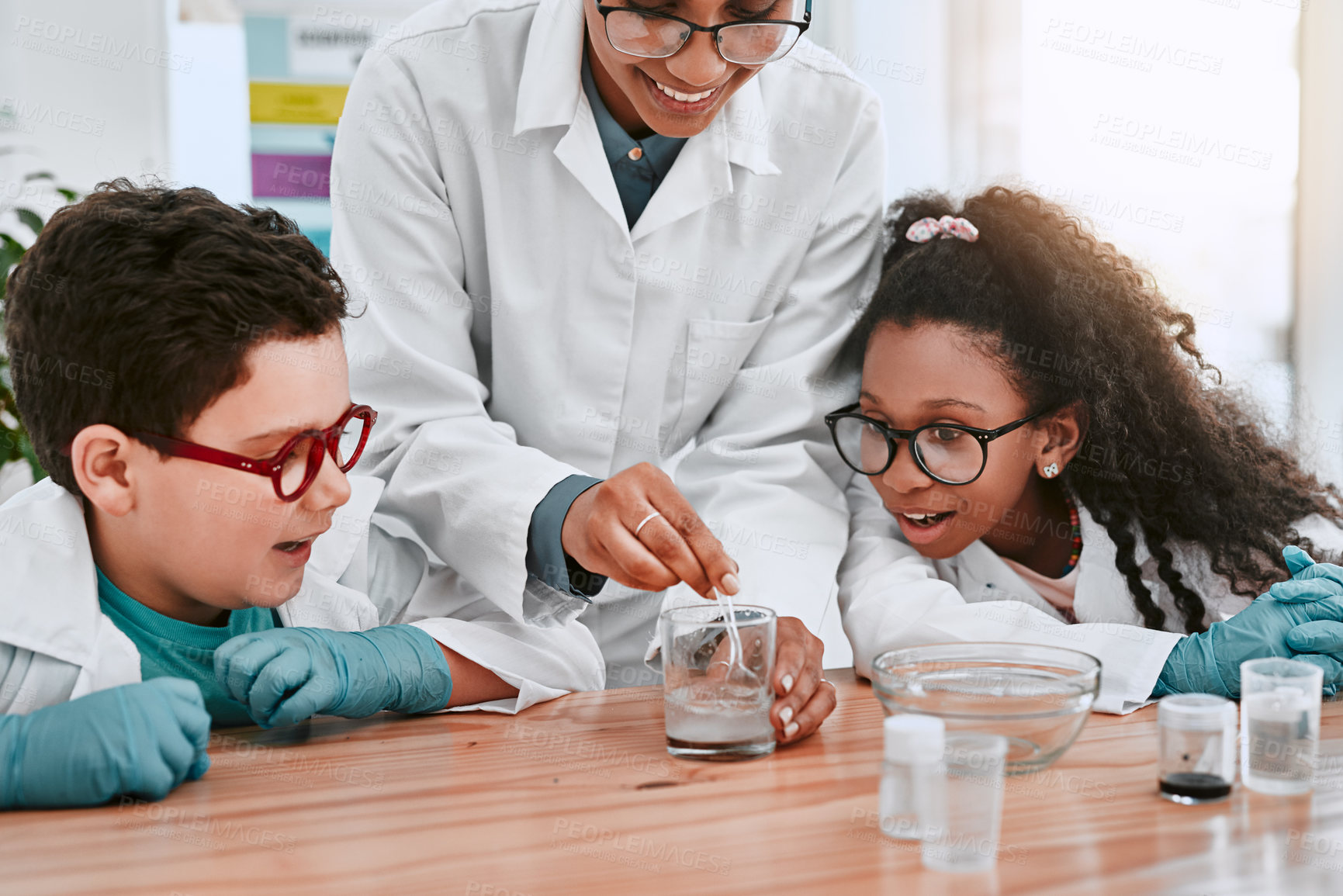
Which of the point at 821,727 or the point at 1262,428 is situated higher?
the point at 1262,428

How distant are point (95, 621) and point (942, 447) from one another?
3.42ft

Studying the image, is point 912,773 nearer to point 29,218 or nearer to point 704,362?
point 704,362

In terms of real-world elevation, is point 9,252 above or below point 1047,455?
above

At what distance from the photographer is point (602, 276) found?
1609 mm

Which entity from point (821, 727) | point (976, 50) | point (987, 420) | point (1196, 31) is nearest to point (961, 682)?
point (821, 727)

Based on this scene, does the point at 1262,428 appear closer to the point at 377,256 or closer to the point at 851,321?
the point at 851,321

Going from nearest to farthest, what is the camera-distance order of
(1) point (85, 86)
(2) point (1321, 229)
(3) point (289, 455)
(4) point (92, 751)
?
(4) point (92, 751) → (3) point (289, 455) → (2) point (1321, 229) → (1) point (85, 86)

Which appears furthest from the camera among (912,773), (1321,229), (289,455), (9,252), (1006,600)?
(9,252)

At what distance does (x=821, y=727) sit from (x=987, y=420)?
564 millimetres

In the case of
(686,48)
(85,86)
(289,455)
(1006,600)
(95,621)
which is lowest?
(1006,600)

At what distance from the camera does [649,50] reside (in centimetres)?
136

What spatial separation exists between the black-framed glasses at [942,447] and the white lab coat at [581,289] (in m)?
0.13

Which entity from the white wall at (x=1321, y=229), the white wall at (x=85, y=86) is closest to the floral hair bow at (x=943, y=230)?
the white wall at (x=1321, y=229)

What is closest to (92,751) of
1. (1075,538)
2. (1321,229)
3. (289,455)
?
(289,455)
